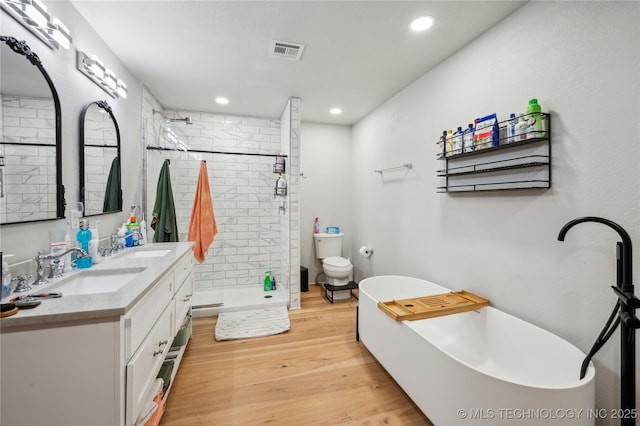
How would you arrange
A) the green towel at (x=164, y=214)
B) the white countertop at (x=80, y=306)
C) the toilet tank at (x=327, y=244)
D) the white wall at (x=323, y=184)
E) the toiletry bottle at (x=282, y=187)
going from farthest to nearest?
the white wall at (x=323, y=184) < the toilet tank at (x=327, y=244) < the toiletry bottle at (x=282, y=187) < the green towel at (x=164, y=214) < the white countertop at (x=80, y=306)

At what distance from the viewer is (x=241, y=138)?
12.2ft

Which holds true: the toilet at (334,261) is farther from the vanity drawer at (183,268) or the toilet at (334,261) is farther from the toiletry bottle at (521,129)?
the toiletry bottle at (521,129)

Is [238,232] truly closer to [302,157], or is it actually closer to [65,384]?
[302,157]

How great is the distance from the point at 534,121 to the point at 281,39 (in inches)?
69.4

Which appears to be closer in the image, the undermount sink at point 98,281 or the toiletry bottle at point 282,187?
the undermount sink at point 98,281

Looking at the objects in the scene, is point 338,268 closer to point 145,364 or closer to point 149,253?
point 149,253

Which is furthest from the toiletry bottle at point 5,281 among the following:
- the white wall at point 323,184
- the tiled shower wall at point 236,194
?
the white wall at point 323,184

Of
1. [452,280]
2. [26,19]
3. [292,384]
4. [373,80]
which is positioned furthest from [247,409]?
[373,80]

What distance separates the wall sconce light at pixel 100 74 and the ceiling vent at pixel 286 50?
3.96 ft

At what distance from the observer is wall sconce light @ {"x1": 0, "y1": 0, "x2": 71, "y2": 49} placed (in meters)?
1.20

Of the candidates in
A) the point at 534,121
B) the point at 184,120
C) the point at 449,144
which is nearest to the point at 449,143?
the point at 449,144

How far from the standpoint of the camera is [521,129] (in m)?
1.54

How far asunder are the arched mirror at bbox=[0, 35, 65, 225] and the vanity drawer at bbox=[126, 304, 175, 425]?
823 millimetres

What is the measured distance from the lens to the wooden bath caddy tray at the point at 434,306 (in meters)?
1.72
